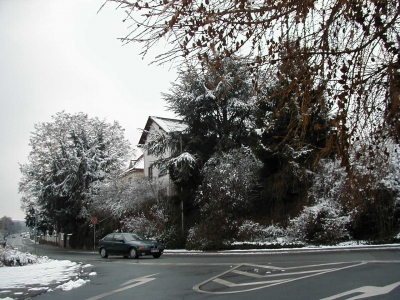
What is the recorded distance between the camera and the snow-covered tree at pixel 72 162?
131 feet

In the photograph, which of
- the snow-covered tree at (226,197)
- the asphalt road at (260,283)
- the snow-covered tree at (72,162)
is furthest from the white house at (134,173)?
the asphalt road at (260,283)

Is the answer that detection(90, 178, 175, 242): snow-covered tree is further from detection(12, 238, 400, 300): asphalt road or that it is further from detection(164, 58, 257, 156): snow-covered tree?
detection(12, 238, 400, 300): asphalt road

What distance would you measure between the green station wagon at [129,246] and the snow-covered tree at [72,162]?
52.7ft

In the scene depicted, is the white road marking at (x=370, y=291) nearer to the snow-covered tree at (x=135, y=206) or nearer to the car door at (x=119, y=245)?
the car door at (x=119, y=245)

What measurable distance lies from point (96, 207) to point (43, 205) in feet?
28.8

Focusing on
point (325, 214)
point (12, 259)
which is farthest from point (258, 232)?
point (12, 259)

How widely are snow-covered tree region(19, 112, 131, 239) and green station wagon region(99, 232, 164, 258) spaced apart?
16.1m

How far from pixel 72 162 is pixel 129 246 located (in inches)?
810

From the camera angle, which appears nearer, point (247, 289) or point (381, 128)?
point (381, 128)

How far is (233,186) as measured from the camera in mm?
24719

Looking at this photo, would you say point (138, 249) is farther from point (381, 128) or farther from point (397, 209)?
point (381, 128)

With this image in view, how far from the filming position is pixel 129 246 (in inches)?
847

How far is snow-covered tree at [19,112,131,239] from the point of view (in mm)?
39781

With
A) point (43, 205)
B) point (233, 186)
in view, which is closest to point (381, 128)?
point (233, 186)
